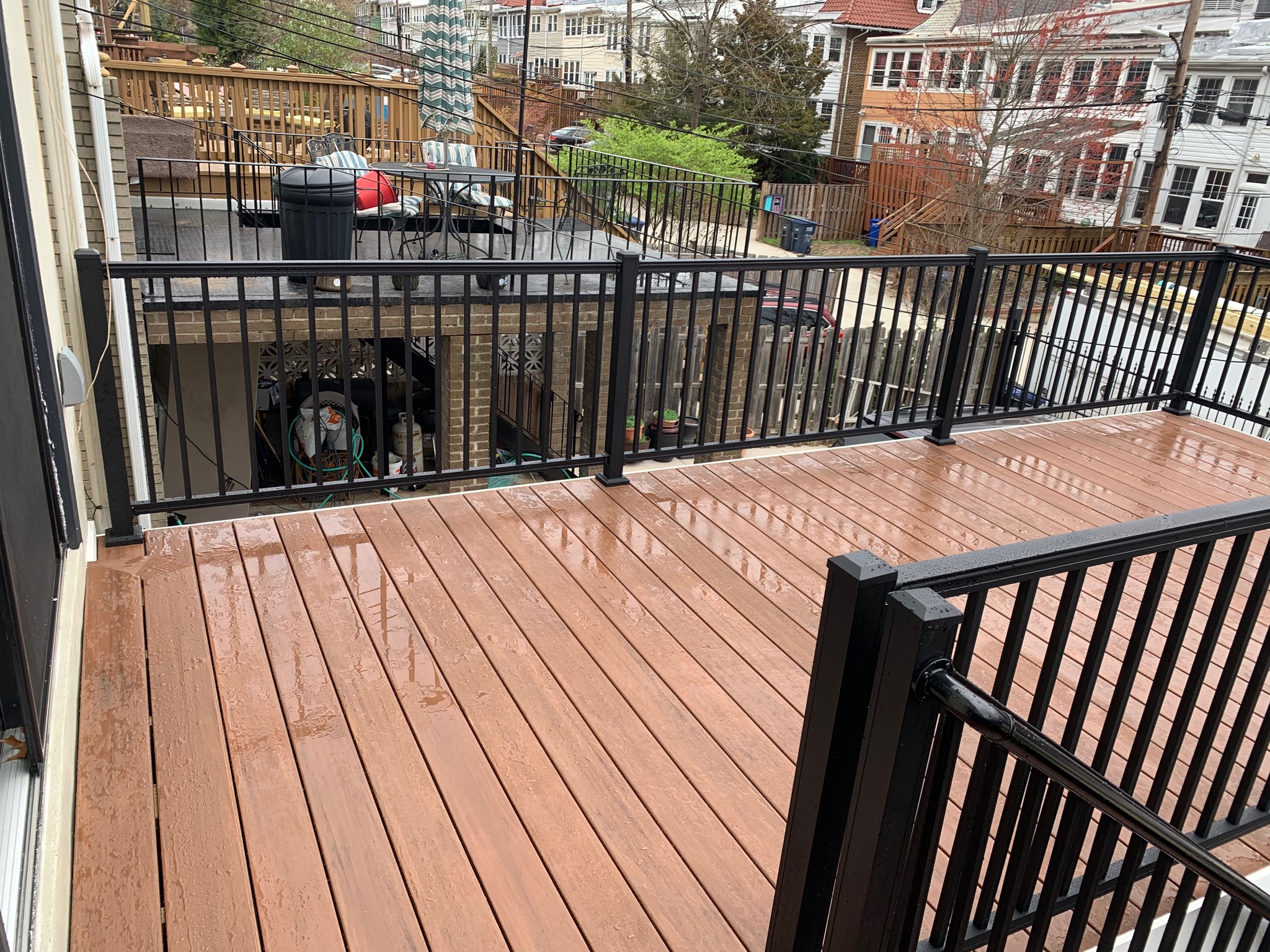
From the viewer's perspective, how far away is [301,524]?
3.24 meters

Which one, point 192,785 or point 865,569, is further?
point 192,785

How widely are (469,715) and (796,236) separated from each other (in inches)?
761

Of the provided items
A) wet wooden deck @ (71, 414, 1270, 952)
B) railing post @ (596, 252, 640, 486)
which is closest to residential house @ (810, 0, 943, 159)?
railing post @ (596, 252, 640, 486)

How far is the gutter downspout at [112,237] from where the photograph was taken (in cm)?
402

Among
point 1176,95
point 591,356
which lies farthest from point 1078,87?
point 591,356

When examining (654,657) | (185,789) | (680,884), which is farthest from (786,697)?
(185,789)

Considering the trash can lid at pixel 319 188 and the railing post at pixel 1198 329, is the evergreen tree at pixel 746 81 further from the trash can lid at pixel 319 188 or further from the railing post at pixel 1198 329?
the railing post at pixel 1198 329

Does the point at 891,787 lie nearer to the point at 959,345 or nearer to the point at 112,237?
Answer: the point at 959,345

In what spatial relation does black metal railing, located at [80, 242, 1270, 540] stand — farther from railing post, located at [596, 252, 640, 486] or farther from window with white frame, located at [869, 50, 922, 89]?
window with white frame, located at [869, 50, 922, 89]

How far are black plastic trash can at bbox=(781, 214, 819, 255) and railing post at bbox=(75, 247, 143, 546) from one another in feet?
59.1

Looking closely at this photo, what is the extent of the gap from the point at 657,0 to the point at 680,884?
26080 millimetres

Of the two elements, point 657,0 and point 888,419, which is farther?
point 657,0

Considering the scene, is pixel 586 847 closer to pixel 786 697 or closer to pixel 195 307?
pixel 786 697

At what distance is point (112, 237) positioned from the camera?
443 centimetres
